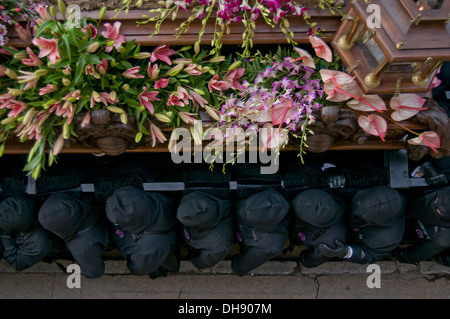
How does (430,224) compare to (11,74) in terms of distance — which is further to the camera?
(430,224)

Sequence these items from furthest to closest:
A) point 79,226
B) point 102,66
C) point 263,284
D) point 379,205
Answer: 1. point 263,284
2. point 79,226
3. point 379,205
4. point 102,66

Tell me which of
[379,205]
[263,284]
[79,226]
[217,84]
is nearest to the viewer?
[217,84]

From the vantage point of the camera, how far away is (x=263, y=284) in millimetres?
2750

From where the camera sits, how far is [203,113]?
1.81m

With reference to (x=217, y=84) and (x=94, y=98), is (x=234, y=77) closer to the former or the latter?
(x=217, y=84)

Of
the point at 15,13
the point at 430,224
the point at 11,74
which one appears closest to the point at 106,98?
the point at 11,74

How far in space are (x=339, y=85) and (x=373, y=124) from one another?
0.73 feet

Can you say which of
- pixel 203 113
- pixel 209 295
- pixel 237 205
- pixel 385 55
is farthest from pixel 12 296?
pixel 385 55

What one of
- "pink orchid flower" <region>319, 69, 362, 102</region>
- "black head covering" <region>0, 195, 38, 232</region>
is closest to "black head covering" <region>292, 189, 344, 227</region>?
"pink orchid flower" <region>319, 69, 362, 102</region>

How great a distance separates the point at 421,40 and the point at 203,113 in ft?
2.84

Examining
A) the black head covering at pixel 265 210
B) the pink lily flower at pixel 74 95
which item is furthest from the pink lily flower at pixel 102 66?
the black head covering at pixel 265 210

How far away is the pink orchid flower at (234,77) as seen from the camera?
5.66ft

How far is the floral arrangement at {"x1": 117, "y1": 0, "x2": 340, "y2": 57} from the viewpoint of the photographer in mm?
1529

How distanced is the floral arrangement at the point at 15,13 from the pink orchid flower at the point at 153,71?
470 millimetres
